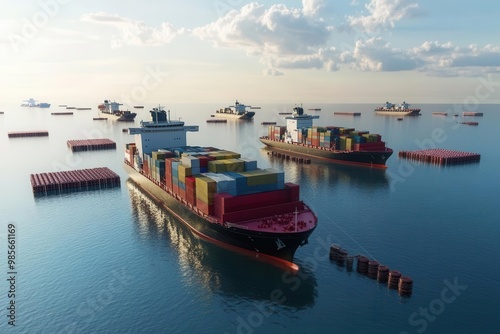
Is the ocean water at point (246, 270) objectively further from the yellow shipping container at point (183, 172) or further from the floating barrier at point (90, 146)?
the floating barrier at point (90, 146)

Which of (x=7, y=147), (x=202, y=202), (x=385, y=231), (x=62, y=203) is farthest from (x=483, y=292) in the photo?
(x=7, y=147)

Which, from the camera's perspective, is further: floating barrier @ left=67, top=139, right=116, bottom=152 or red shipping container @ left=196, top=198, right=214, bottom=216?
floating barrier @ left=67, top=139, right=116, bottom=152

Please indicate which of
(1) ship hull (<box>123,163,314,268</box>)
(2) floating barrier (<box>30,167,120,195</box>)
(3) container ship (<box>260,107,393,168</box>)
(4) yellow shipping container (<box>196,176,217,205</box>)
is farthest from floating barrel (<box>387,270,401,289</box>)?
(2) floating barrier (<box>30,167,120,195</box>)

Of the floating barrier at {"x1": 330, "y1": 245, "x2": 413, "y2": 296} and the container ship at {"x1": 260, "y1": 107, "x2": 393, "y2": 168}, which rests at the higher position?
the container ship at {"x1": 260, "y1": 107, "x2": 393, "y2": 168}

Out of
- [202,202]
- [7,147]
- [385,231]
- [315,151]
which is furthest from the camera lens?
[7,147]

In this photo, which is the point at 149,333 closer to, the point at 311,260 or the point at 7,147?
the point at 311,260

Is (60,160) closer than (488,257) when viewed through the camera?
No

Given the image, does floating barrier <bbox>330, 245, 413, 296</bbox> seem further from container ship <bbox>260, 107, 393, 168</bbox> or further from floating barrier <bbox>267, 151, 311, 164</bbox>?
floating barrier <bbox>267, 151, 311, 164</bbox>
